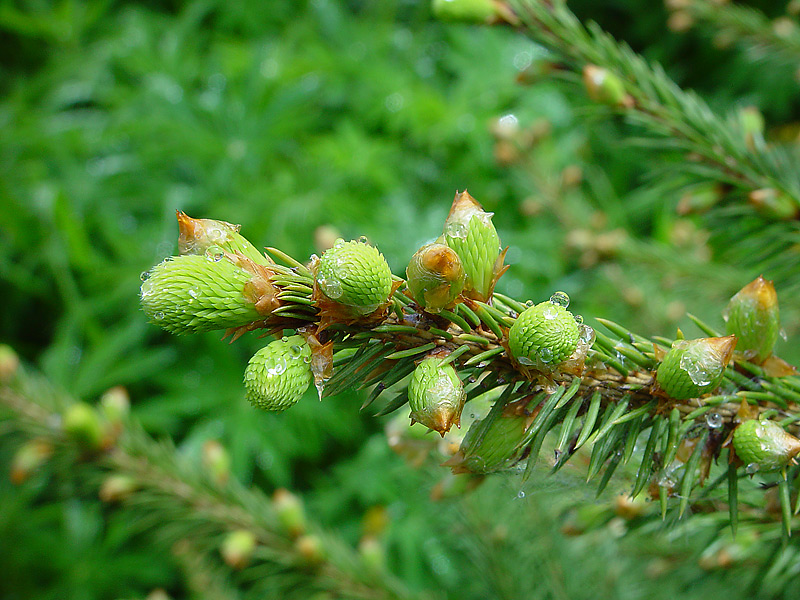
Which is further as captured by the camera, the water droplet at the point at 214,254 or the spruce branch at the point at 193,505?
the spruce branch at the point at 193,505

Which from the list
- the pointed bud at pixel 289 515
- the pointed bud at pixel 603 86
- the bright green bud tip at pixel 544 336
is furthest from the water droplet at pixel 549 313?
the pointed bud at pixel 289 515

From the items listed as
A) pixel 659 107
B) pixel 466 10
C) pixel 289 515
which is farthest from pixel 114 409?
pixel 659 107

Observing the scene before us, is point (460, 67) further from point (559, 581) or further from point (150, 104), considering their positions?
point (559, 581)

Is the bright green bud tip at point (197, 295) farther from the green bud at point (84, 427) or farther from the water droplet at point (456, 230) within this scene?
the green bud at point (84, 427)

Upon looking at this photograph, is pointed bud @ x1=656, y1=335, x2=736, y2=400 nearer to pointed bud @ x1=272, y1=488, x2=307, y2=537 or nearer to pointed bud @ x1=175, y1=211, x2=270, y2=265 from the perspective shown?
pointed bud @ x1=175, y1=211, x2=270, y2=265

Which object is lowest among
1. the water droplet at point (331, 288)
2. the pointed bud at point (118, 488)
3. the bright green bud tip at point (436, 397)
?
the pointed bud at point (118, 488)

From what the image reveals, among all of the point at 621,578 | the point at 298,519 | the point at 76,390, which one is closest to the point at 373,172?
the point at 76,390
